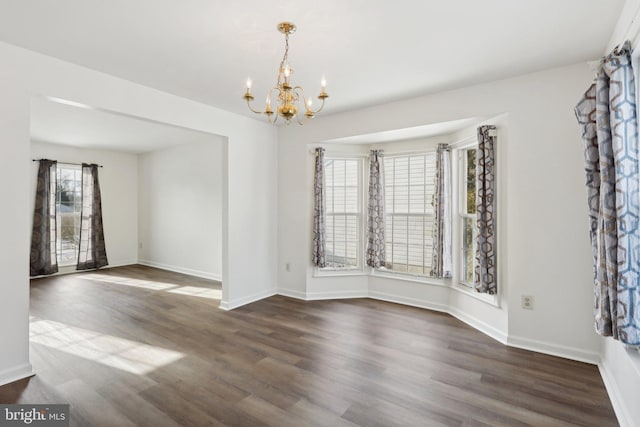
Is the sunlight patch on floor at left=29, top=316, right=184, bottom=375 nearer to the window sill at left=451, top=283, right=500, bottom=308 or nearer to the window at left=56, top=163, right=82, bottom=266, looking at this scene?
the window sill at left=451, top=283, right=500, bottom=308

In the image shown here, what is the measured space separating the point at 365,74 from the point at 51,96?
9.12 feet

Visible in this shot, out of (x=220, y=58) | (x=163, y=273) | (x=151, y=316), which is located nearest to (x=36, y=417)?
(x=151, y=316)

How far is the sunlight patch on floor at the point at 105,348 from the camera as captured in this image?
108 inches

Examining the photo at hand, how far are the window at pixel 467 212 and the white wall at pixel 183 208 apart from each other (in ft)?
12.9

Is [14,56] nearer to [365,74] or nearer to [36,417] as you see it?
[36,417]

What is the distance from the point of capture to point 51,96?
2723 mm

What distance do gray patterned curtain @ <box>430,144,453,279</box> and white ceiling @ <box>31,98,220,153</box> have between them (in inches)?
120

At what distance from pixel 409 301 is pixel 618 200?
9.62 ft

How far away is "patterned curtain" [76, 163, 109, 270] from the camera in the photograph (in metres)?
6.77

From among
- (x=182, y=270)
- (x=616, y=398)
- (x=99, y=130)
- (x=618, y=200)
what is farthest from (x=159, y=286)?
(x=618, y=200)

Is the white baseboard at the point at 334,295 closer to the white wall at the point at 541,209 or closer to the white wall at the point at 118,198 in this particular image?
the white wall at the point at 541,209

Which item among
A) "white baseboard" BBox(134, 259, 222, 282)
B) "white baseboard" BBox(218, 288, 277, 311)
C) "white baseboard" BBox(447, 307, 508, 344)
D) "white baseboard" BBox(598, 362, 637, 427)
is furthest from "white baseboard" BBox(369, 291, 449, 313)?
"white baseboard" BBox(134, 259, 222, 282)

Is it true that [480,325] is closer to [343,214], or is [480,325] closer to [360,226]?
[360,226]

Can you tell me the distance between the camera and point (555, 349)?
9.58ft
